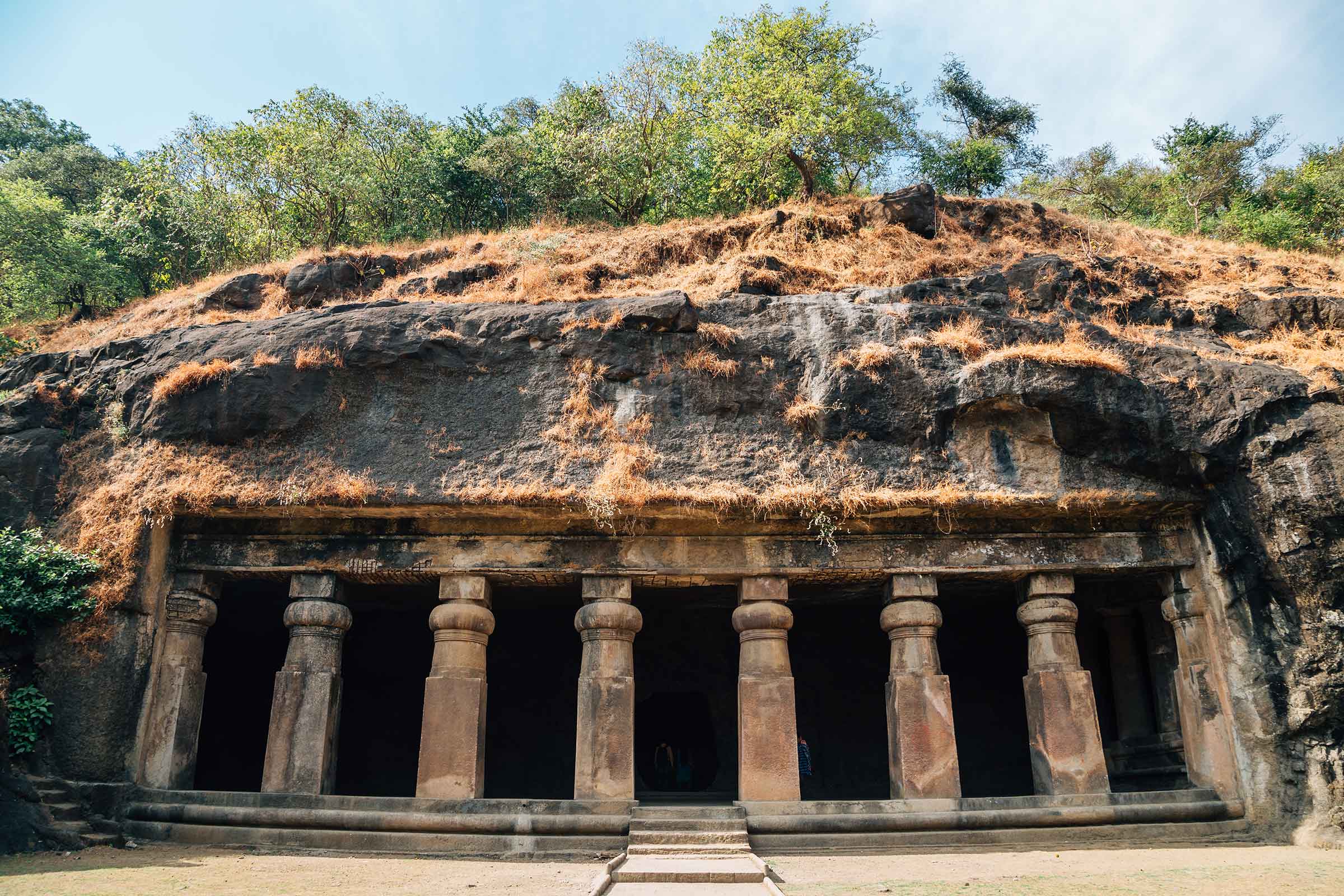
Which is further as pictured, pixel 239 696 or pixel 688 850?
pixel 239 696

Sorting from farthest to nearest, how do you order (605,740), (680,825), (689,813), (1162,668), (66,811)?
(1162,668) < (605,740) < (689,813) < (680,825) < (66,811)

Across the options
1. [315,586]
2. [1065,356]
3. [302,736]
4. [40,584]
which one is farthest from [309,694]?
[1065,356]

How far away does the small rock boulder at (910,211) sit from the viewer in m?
15.1

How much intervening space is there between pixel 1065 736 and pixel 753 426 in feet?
14.8

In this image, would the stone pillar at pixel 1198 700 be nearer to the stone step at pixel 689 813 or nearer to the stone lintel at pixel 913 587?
the stone lintel at pixel 913 587

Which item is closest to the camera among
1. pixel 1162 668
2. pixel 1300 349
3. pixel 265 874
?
pixel 265 874

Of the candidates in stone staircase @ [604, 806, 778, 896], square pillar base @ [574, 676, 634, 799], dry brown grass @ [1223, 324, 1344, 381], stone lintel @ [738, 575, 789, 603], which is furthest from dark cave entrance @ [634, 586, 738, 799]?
dry brown grass @ [1223, 324, 1344, 381]

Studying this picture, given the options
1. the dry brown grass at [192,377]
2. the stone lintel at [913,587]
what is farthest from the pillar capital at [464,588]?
the stone lintel at [913,587]

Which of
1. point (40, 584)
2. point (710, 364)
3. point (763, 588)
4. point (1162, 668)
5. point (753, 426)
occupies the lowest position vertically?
point (1162, 668)

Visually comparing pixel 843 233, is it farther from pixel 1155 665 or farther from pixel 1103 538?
pixel 1155 665

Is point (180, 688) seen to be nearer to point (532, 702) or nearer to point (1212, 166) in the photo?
point (532, 702)

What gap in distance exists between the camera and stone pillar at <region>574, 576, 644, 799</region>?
30.0 feet

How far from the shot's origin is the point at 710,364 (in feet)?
33.3

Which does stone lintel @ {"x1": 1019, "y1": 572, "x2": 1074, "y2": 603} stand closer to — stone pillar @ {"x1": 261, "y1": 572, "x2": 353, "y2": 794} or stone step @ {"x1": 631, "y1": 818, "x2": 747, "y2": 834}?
stone step @ {"x1": 631, "y1": 818, "x2": 747, "y2": 834}
